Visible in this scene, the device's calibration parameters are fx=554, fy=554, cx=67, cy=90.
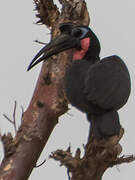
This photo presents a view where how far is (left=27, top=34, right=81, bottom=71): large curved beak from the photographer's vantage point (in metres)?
3.27

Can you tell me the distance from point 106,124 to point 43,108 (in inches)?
33.6

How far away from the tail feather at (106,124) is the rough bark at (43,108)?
0.61 metres

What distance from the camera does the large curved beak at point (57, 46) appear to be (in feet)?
10.7

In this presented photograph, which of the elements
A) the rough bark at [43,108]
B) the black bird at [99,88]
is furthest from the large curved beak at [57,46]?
the rough bark at [43,108]

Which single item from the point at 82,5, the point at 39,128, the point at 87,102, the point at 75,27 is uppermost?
the point at 82,5

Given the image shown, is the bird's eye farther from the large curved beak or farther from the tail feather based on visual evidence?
the tail feather

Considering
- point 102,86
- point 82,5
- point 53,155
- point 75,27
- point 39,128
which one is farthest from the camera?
point 82,5

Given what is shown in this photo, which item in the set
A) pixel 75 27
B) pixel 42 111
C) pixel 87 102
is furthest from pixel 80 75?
pixel 42 111

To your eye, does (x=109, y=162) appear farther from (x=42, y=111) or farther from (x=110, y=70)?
(x=42, y=111)

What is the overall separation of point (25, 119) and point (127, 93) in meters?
0.90

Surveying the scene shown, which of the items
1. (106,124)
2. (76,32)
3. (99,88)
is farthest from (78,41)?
(106,124)

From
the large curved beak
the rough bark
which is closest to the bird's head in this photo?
the large curved beak

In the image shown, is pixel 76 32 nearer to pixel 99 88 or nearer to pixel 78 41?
pixel 78 41

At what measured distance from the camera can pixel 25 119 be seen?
3686 millimetres
